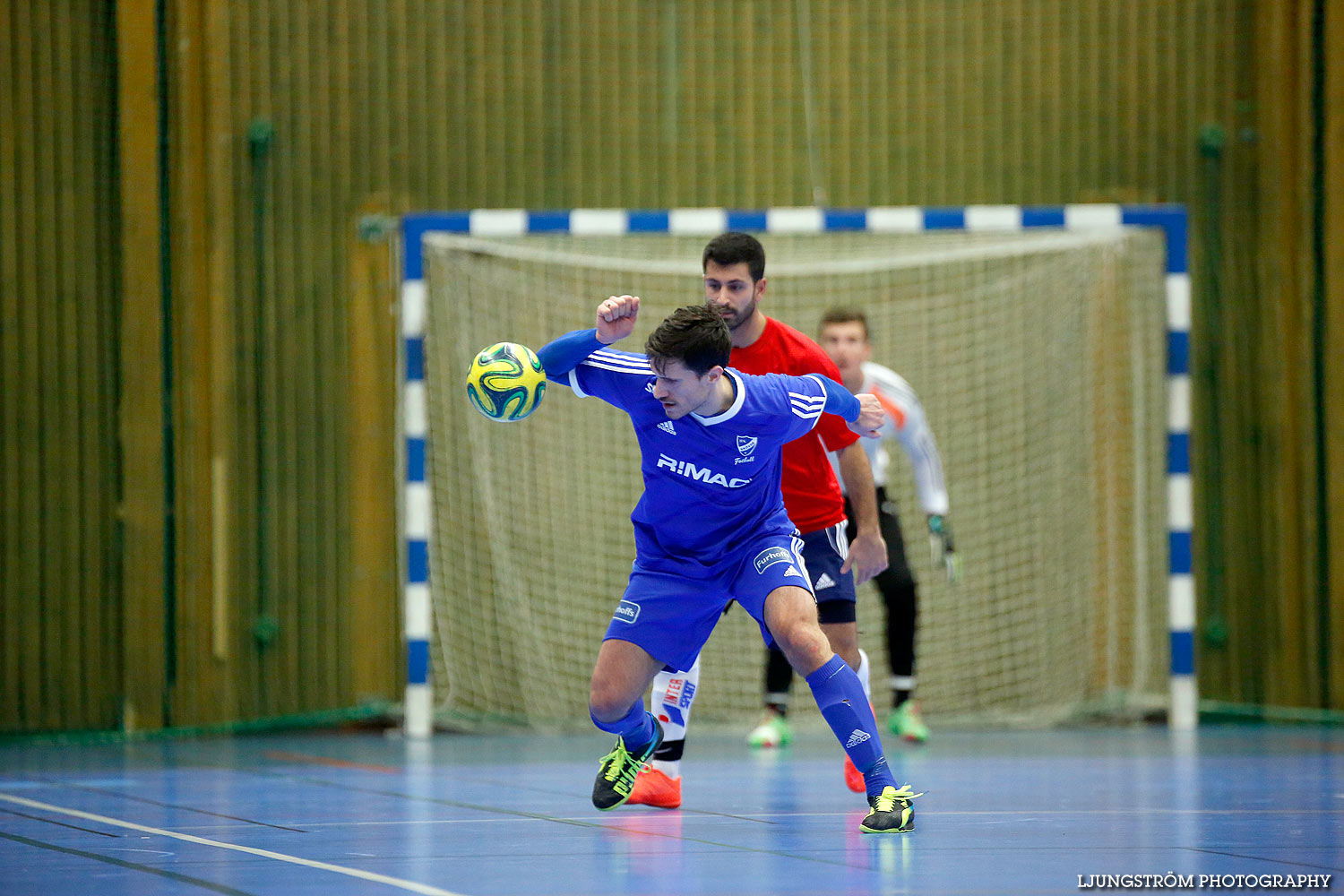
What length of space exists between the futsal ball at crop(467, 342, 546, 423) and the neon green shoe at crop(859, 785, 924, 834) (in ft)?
5.13

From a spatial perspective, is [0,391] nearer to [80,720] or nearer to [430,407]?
[80,720]

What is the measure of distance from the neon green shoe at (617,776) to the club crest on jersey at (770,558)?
0.72 m

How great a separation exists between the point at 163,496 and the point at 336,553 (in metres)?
1.20

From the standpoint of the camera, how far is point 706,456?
15.0ft

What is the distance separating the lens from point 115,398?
8.05m

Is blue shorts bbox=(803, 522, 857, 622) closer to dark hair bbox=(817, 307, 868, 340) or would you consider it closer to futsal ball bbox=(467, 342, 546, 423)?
futsal ball bbox=(467, 342, 546, 423)

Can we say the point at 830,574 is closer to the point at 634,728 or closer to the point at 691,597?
the point at 691,597

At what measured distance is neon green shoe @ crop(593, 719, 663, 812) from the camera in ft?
16.1

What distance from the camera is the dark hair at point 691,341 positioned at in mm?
4324

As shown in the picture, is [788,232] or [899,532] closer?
[899,532]

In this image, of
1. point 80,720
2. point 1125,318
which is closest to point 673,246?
point 1125,318

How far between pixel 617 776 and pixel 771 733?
2.68 m

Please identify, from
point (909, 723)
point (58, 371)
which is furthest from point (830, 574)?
point (58, 371)

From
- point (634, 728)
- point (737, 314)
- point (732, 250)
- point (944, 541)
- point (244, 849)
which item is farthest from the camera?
point (944, 541)
